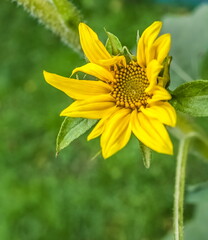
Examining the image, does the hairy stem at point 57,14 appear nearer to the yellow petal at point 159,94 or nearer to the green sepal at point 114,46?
the green sepal at point 114,46

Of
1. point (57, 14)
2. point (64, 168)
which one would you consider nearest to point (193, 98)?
point (57, 14)

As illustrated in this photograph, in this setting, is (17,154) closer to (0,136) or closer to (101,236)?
(0,136)

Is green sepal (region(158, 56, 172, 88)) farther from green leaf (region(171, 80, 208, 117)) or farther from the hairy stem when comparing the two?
→ the hairy stem

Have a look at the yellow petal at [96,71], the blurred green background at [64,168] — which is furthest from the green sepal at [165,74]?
the blurred green background at [64,168]

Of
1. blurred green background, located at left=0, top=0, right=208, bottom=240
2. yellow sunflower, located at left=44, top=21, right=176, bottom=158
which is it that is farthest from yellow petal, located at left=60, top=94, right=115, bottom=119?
blurred green background, located at left=0, top=0, right=208, bottom=240

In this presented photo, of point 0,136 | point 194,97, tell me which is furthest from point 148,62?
point 0,136

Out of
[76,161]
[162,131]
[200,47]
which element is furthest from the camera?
[76,161]

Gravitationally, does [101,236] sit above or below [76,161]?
below
